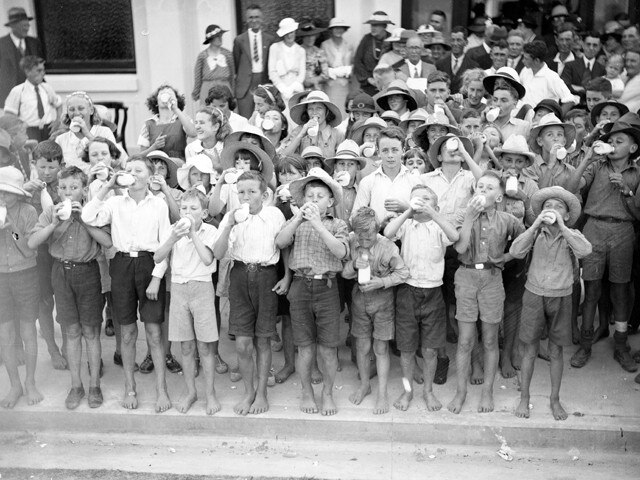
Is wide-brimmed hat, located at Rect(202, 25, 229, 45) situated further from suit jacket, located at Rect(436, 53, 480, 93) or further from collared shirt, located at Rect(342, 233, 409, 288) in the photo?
collared shirt, located at Rect(342, 233, 409, 288)

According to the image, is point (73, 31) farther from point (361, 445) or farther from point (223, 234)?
point (361, 445)

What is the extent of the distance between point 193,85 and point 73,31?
79.5 inches

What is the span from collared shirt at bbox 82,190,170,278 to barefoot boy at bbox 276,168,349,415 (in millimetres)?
903

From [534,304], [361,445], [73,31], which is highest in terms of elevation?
[73,31]

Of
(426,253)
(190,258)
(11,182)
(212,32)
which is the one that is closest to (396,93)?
(426,253)

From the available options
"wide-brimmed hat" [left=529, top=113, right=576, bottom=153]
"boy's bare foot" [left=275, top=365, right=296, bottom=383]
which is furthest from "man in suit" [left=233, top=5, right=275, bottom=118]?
"boy's bare foot" [left=275, top=365, right=296, bottom=383]

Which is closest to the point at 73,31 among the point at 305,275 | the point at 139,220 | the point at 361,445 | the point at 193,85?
the point at 193,85

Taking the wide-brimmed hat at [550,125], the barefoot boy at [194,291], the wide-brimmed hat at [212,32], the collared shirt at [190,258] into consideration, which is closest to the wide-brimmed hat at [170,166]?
the barefoot boy at [194,291]

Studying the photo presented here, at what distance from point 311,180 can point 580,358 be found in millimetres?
2617

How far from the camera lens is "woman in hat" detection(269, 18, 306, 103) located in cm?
1006

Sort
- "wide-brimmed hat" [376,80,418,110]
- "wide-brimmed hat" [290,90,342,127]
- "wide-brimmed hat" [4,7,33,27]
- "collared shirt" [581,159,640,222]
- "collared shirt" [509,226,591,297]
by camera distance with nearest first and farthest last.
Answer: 1. "collared shirt" [509,226,591,297]
2. "collared shirt" [581,159,640,222]
3. "wide-brimmed hat" [290,90,342,127]
4. "wide-brimmed hat" [376,80,418,110]
5. "wide-brimmed hat" [4,7,33,27]

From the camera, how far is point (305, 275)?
586 cm

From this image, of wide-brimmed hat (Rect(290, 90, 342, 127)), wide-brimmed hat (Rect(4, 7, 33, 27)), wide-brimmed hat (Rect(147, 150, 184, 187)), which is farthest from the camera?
wide-brimmed hat (Rect(4, 7, 33, 27))

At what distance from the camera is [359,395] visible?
611 cm
